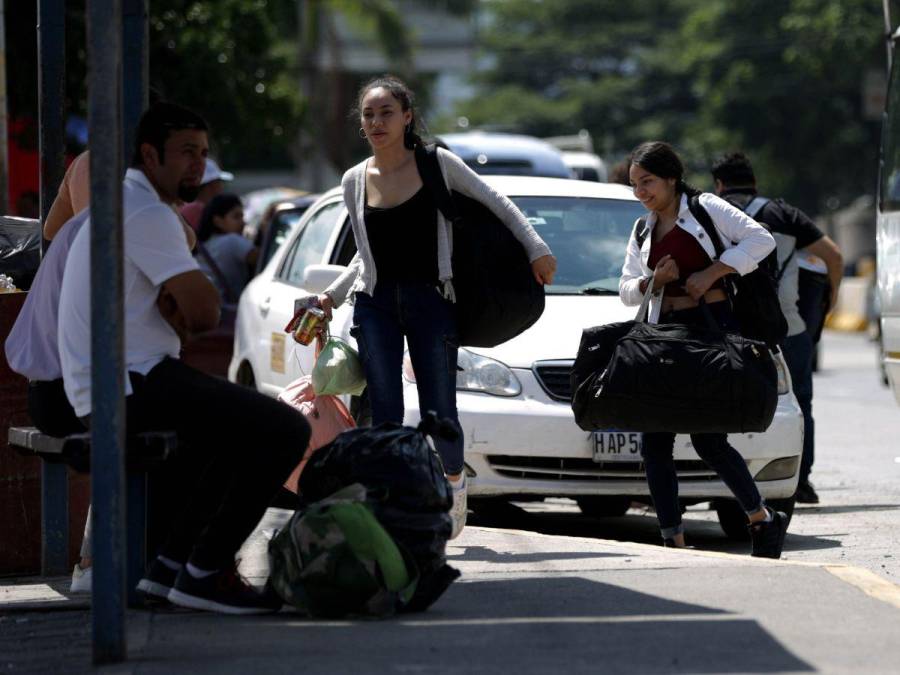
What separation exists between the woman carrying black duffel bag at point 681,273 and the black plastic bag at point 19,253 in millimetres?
2354

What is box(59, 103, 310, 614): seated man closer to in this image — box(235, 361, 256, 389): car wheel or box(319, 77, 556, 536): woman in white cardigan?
box(319, 77, 556, 536): woman in white cardigan

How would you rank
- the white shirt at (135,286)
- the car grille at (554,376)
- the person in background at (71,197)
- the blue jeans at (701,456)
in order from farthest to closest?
the car grille at (554,376)
the blue jeans at (701,456)
the person in background at (71,197)
the white shirt at (135,286)

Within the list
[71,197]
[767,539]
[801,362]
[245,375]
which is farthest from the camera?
[245,375]

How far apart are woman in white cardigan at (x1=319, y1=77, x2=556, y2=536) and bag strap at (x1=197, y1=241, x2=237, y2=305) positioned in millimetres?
5672

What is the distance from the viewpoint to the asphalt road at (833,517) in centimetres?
787

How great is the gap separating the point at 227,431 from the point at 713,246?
8.16 ft

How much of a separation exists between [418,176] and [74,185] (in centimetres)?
125

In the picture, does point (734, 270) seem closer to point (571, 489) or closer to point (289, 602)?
point (571, 489)

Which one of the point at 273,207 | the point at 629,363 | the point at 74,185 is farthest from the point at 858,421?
the point at 74,185

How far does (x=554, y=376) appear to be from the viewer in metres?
7.94

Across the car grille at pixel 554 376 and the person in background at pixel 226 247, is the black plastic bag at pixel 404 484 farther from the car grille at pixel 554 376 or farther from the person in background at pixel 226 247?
the person in background at pixel 226 247

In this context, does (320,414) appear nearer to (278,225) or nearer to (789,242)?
(789,242)

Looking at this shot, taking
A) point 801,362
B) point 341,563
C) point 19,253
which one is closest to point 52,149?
point 19,253

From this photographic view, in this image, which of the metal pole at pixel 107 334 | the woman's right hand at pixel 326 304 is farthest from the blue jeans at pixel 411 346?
the metal pole at pixel 107 334
